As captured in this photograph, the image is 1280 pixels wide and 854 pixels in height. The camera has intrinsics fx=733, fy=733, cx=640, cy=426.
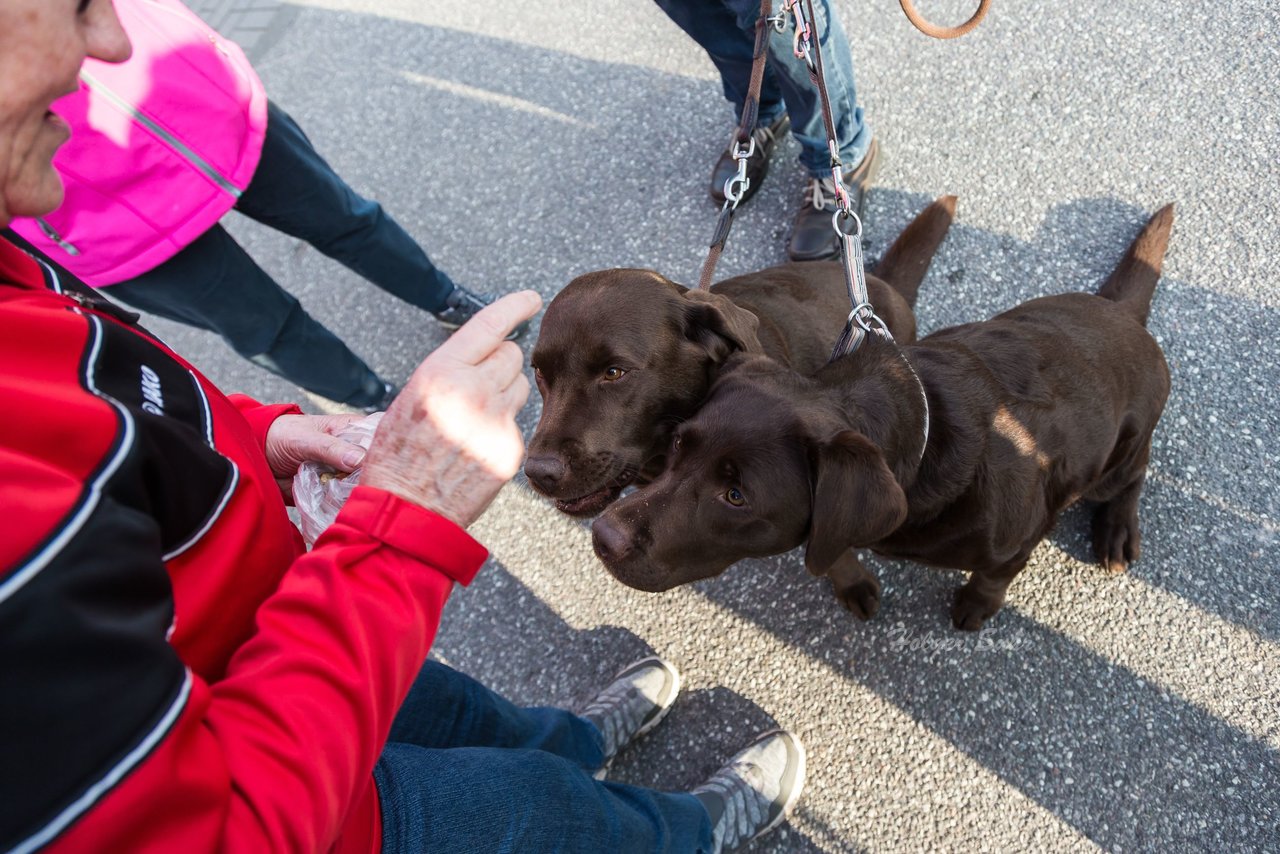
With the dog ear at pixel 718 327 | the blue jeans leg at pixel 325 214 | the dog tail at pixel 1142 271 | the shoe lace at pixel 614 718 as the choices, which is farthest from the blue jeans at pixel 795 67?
the shoe lace at pixel 614 718

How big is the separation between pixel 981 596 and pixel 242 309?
9.86ft

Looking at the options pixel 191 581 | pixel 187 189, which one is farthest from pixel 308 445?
pixel 187 189

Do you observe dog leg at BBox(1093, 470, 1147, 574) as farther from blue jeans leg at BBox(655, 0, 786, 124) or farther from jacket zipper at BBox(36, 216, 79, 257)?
jacket zipper at BBox(36, 216, 79, 257)

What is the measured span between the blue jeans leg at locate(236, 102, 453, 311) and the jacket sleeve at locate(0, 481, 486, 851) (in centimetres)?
224

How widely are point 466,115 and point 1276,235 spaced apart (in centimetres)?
456

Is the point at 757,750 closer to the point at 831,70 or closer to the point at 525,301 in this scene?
the point at 525,301

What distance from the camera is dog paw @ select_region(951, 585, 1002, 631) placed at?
2.62 metres

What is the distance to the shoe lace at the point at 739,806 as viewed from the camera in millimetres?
2441

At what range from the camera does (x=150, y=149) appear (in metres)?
2.40

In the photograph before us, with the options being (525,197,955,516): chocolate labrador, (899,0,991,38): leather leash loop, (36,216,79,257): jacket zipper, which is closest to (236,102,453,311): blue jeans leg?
(36,216,79,257): jacket zipper

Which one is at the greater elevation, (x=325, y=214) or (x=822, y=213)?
(x=822, y=213)

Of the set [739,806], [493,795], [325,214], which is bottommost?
[739,806]

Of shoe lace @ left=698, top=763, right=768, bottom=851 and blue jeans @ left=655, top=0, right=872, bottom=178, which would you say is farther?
blue jeans @ left=655, top=0, right=872, bottom=178

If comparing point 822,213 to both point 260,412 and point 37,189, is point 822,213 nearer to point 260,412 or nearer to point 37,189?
point 260,412
